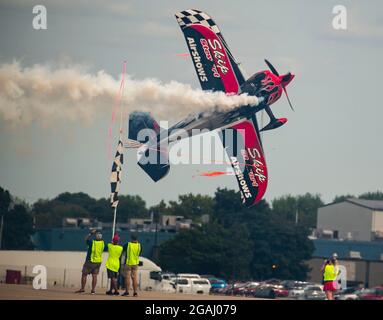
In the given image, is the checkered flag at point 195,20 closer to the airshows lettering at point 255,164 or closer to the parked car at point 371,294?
the airshows lettering at point 255,164

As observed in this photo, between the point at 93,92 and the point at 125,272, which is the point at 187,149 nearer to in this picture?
the point at 93,92

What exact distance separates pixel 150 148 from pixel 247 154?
419 inches

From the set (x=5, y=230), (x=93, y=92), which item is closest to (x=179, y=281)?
(x=93, y=92)

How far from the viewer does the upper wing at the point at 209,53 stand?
61500 millimetres

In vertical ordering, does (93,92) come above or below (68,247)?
Answer: above

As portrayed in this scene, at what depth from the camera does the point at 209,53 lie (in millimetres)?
62750

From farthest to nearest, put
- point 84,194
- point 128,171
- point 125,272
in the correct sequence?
point 84,194
point 128,171
point 125,272

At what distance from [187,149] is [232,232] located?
19807 millimetres

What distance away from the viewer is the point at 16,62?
4275 centimetres

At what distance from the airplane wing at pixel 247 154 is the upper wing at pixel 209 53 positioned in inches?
106

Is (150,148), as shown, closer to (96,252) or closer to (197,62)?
(197,62)
